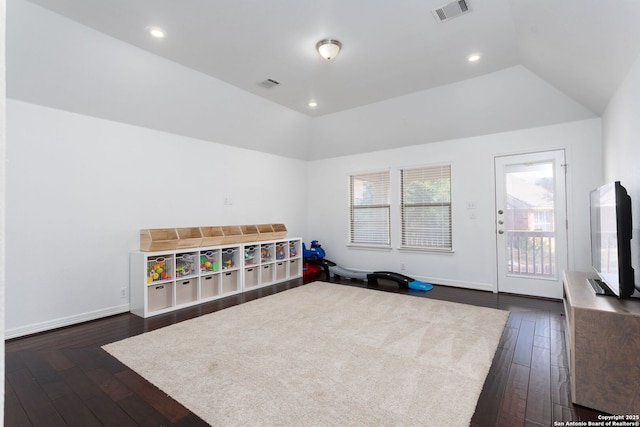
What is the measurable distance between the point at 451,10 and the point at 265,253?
4.35 metres

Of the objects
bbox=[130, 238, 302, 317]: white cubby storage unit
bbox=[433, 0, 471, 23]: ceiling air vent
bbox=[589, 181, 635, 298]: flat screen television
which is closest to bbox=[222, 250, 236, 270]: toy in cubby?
bbox=[130, 238, 302, 317]: white cubby storage unit

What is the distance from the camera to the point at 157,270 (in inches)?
158

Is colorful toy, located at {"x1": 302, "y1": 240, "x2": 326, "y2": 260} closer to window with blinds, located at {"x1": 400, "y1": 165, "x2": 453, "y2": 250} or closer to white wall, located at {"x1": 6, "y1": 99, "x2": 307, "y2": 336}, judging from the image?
window with blinds, located at {"x1": 400, "y1": 165, "x2": 453, "y2": 250}

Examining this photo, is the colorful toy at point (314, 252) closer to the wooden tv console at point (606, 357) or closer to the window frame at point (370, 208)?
the window frame at point (370, 208)

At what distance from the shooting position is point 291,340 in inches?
119

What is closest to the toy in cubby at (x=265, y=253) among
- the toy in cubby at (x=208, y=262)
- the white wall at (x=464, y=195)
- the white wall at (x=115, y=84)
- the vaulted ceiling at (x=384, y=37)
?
the toy in cubby at (x=208, y=262)

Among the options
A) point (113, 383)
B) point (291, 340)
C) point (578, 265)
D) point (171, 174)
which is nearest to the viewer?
point (113, 383)

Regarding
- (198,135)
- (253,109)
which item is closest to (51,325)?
(198,135)

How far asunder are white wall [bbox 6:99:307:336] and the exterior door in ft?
15.2

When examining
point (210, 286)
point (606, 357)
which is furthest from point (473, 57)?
point (210, 286)

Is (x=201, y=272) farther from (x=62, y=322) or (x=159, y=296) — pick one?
(x=62, y=322)

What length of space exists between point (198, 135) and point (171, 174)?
0.76 meters

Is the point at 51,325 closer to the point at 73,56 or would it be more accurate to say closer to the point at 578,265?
the point at 73,56

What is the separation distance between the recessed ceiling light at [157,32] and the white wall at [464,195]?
388 cm
